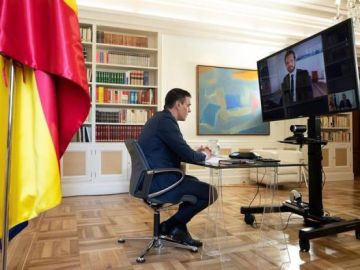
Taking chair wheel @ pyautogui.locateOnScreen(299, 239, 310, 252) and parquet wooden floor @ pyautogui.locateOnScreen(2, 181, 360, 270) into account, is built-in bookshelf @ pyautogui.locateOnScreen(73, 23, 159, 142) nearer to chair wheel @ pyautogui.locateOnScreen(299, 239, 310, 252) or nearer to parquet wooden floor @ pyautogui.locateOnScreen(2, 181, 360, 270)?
parquet wooden floor @ pyautogui.locateOnScreen(2, 181, 360, 270)

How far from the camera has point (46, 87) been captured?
42.6 inches

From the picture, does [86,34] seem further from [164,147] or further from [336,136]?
[336,136]

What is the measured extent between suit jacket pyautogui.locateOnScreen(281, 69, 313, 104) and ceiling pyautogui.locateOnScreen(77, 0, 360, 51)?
267cm

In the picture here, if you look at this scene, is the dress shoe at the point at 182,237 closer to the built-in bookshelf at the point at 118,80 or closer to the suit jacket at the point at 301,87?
the suit jacket at the point at 301,87

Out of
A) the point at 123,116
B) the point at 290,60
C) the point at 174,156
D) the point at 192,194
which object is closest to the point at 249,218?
the point at 192,194

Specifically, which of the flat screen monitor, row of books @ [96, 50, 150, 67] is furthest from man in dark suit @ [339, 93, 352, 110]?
row of books @ [96, 50, 150, 67]

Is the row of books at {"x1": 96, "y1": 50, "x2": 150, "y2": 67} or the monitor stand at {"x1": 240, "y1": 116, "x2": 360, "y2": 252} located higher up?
the row of books at {"x1": 96, "y1": 50, "x2": 150, "y2": 67}

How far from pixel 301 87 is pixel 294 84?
0.27 feet

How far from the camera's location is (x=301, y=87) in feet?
8.76

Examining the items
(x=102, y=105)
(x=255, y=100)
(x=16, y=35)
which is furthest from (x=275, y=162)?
(x=255, y=100)

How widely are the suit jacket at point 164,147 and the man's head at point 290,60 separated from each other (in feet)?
4.02

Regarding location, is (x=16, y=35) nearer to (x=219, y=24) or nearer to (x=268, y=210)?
(x=268, y=210)

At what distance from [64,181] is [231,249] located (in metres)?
2.95

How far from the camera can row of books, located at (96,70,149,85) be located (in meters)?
4.73
